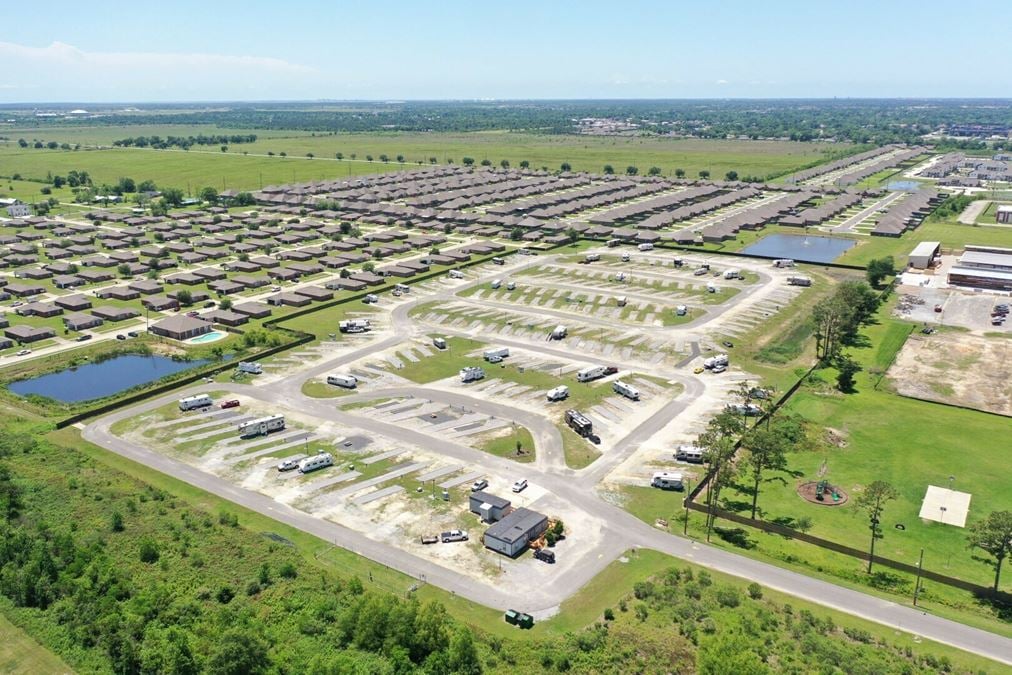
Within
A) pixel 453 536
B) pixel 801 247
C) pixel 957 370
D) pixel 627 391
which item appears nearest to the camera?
pixel 453 536

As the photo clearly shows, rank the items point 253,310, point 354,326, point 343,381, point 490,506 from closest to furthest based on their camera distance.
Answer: point 490,506 < point 343,381 < point 354,326 < point 253,310

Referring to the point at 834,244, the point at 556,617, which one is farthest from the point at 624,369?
the point at 834,244

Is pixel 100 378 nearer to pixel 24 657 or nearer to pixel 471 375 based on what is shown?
pixel 471 375

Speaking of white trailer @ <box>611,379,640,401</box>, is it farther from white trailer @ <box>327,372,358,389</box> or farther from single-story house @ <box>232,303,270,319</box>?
single-story house @ <box>232,303,270,319</box>

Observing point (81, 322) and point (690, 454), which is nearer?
point (690, 454)

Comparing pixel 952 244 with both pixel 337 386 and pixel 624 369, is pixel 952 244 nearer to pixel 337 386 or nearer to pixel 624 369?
pixel 624 369

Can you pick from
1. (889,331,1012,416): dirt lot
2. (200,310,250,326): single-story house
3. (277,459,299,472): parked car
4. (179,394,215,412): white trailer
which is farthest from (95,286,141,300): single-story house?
(889,331,1012,416): dirt lot

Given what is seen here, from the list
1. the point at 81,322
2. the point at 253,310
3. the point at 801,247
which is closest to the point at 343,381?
the point at 253,310
